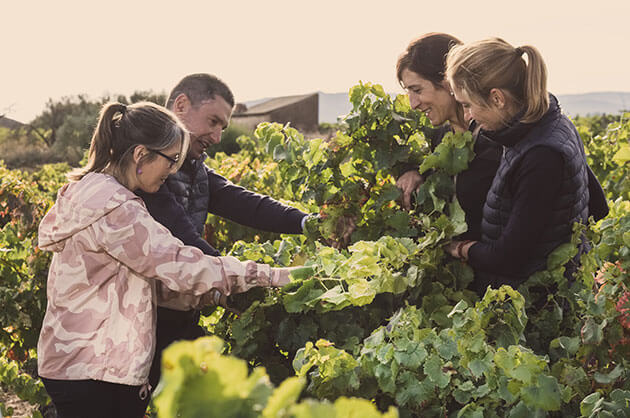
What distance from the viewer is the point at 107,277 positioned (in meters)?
2.30

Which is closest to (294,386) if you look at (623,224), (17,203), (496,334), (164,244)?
(496,334)

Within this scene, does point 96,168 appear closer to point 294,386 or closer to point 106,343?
point 106,343

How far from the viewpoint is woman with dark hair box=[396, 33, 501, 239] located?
105 inches

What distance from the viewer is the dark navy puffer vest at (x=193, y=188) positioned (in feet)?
9.97

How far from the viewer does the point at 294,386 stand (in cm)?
65

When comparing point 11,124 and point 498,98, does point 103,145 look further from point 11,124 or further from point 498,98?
point 11,124

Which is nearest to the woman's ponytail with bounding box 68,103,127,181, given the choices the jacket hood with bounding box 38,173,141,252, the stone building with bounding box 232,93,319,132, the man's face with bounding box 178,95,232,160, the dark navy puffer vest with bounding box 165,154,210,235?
the jacket hood with bounding box 38,173,141,252

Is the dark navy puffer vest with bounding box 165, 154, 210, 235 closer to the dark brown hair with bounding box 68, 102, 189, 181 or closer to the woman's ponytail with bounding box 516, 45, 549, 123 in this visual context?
the dark brown hair with bounding box 68, 102, 189, 181

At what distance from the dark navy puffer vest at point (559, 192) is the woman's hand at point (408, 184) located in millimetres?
478

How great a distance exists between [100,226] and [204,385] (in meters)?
1.71

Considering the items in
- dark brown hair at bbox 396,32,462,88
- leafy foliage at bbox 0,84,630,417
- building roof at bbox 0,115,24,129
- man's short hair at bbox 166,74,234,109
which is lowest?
building roof at bbox 0,115,24,129

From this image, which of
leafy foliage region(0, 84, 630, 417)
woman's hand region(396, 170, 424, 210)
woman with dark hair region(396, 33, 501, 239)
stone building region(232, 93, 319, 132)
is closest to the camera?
leafy foliage region(0, 84, 630, 417)

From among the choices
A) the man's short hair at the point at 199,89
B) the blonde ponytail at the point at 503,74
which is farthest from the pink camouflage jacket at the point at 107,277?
the blonde ponytail at the point at 503,74

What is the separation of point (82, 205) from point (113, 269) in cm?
28
